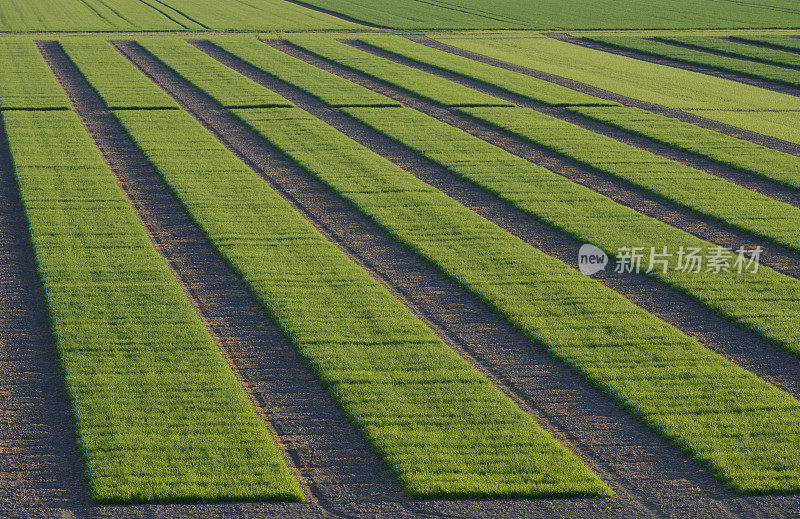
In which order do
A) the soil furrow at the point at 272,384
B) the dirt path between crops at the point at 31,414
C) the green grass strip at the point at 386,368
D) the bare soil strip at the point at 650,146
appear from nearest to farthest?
the dirt path between crops at the point at 31,414, the soil furrow at the point at 272,384, the green grass strip at the point at 386,368, the bare soil strip at the point at 650,146

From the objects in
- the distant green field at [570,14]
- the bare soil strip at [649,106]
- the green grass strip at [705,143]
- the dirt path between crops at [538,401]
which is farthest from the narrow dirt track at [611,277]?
the distant green field at [570,14]

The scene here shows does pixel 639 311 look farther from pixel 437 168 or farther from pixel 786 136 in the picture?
pixel 786 136

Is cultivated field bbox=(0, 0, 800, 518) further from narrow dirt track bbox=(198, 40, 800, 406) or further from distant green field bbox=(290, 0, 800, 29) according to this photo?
distant green field bbox=(290, 0, 800, 29)

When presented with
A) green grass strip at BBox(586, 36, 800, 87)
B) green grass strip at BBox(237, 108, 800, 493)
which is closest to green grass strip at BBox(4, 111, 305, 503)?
green grass strip at BBox(237, 108, 800, 493)

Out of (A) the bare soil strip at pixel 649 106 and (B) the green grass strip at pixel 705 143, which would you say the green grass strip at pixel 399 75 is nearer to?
(B) the green grass strip at pixel 705 143

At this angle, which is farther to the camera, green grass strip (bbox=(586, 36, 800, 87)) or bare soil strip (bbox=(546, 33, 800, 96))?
green grass strip (bbox=(586, 36, 800, 87))

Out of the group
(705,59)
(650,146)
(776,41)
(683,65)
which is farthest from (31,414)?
(776,41)

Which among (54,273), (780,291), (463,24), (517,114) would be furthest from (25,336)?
(463,24)
